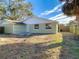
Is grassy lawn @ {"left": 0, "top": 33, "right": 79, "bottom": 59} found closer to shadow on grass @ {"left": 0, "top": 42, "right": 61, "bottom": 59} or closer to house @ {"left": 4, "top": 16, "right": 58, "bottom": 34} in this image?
shadow on grass @ {"left": 0, "top": 42, "right": 61, "bottom": 59}

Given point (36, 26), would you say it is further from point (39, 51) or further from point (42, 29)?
point (39, 51)

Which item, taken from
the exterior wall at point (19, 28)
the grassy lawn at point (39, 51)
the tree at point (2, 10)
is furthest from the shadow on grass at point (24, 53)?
the tree at point (2, 10)

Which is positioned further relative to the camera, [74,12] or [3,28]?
[3,28]

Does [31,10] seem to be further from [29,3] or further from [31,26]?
[31,26]

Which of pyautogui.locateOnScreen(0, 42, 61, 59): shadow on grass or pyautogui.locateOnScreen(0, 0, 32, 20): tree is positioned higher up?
pyautogui.locateOnScreen(0, 0, 32, 20): tree

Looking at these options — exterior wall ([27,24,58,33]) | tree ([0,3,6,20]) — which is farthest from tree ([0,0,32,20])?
exterior wall ([27,24,58,33])

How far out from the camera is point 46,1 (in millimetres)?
40219

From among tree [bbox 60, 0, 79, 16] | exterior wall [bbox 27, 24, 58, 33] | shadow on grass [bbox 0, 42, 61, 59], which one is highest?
tree [bbox 60, 0, 79, 16]

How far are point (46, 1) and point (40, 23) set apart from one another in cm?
590

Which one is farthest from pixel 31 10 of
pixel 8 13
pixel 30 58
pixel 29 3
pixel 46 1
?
pixel 30 58

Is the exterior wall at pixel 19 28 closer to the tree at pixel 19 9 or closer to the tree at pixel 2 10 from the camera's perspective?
the tree at pixel 2 10

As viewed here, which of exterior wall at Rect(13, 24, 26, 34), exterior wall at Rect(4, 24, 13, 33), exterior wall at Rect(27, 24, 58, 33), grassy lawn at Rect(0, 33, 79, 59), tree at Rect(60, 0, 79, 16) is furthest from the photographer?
exterior wall at Rect(4, 24, 13, 33)

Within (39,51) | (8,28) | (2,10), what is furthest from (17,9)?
(39,51)

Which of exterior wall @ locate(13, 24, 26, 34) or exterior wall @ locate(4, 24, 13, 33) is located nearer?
exterior wall @ locate(13, 24, 26, 34)
